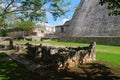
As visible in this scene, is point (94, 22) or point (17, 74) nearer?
point (17, 74)

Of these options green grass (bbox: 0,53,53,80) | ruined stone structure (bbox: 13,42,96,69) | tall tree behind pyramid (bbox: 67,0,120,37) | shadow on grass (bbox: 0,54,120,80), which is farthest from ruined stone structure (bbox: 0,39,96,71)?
tall tree behind pyramid (bbox: 67,0,120,37)

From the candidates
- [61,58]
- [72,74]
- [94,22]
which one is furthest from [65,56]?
[94,22]

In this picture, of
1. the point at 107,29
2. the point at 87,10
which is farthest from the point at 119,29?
the point at 87,10

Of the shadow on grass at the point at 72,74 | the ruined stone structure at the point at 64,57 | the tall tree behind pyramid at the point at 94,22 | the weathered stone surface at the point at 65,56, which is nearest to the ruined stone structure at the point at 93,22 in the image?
the tall tree behind pyramid at the point at 94,22

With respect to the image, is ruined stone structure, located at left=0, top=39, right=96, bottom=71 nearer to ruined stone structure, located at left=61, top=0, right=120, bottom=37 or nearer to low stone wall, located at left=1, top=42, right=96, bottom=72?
low stone wall, located at left=1, top=42, right=96, bottom=72

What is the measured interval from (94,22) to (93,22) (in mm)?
580

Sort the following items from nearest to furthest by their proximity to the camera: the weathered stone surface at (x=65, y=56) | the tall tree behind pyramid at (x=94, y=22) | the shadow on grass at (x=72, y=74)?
the shadow on grass at (x=72, y=74) < the weathered stone surface at (x=65, y=56) < the tall tree behind pyramid at (x=94, y=22)

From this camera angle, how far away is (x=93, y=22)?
60906 mm

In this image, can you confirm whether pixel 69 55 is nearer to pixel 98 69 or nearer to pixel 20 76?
pixel 98 69

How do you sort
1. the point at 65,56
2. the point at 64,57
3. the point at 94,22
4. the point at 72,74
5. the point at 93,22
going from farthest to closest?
the point at 93,22, the point at 94,22, the point at 65,56, the point at 64,57, the point at 72,74

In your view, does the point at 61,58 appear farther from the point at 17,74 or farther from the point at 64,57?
the point at 17,74

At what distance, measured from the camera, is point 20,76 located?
50.8ft

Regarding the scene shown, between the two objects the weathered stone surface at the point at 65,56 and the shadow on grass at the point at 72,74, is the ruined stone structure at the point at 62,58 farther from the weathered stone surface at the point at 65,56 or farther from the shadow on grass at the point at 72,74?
the shadow on grass at the point at 72,74

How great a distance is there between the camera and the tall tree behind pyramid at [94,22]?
52.8 m
